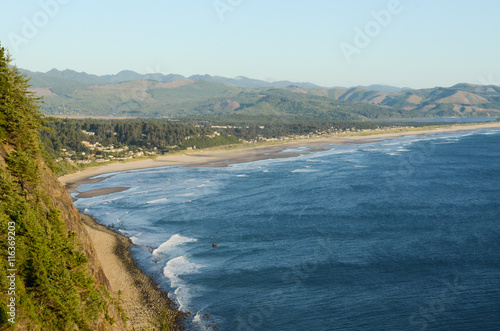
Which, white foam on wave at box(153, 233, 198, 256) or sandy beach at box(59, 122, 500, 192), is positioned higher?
sandy beach at box(59, 122, 500, 192)

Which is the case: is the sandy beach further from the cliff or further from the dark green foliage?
the dark green foliage

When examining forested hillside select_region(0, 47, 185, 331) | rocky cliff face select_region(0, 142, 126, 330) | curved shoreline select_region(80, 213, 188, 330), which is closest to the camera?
forested hillside select_region(0, 47, 185, 331)

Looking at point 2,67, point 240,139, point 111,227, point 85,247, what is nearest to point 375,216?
point 111,227

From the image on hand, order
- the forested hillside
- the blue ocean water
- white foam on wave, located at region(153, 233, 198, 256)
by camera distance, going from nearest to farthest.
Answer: the forested hillside → the blue ocean water → white foam on wave, located at region(153, 233, 198, 256)

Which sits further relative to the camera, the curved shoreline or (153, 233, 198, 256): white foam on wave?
(153, 233, 198, 256): white foam on wave

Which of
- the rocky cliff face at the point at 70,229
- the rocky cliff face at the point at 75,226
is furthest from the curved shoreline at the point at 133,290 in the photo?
the rocky cliff face at the point at 70,229

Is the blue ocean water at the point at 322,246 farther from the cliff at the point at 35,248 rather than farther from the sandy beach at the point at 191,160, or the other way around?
the sandy beach at the point at 191,160

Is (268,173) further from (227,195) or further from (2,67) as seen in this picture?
(2,67)

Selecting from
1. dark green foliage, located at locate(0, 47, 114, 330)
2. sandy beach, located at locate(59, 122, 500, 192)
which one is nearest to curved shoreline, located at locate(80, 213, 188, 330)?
dark green foliage, located at locate(0, 47, 114, 330)

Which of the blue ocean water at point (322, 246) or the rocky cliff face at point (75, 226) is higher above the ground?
the rocky cliff face at point (75, 226)
